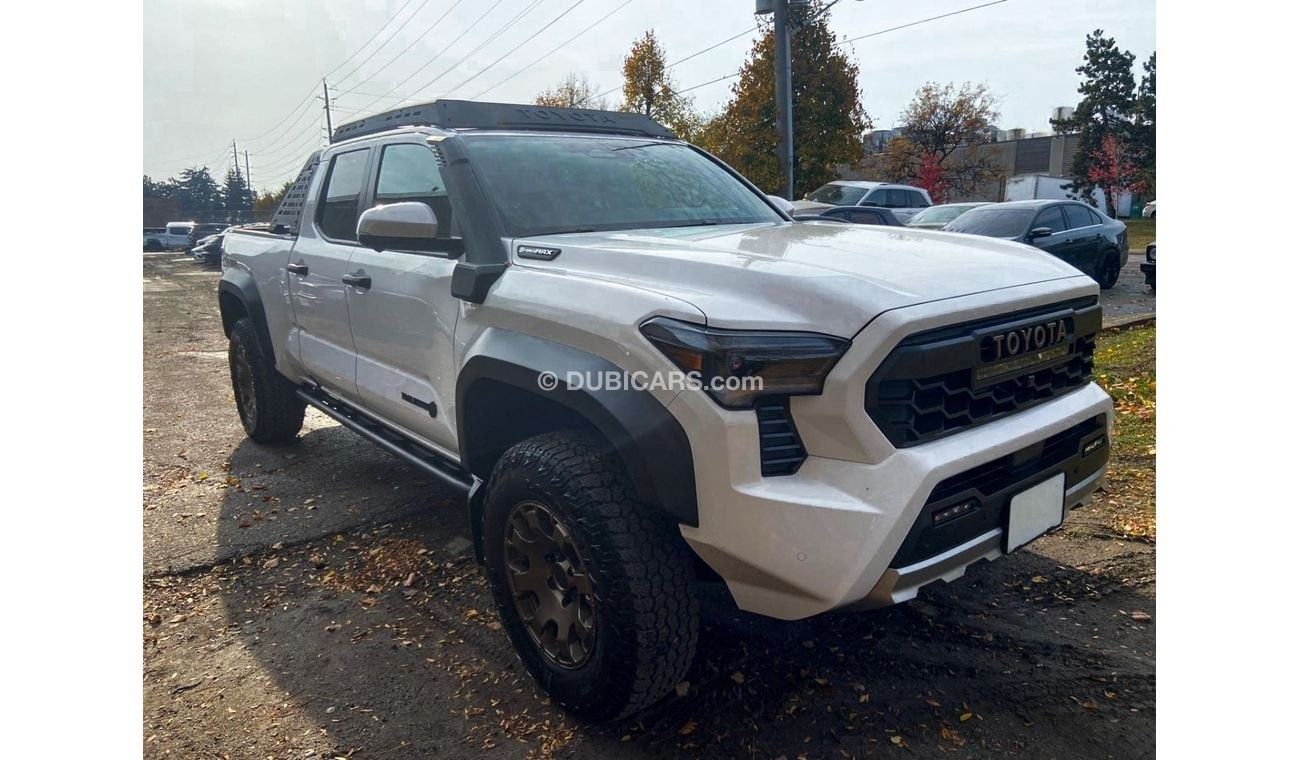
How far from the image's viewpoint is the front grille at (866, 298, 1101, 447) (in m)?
2.18

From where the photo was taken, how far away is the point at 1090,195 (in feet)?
136

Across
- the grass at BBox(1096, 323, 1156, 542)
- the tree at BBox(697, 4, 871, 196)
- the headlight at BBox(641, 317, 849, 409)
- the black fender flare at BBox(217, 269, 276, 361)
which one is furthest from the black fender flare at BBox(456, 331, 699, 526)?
the tree at BBox(697, 4, 871, 196)

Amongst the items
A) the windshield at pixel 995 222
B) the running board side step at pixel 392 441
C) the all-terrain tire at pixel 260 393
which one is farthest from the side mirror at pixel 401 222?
the windshield at pixel 995 222

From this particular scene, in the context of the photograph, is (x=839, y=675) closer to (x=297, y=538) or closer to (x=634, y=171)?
(x=634, y=171)

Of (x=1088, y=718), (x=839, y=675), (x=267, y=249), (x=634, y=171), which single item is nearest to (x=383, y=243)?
(x=634, y=171)

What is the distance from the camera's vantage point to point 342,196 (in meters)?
4.36

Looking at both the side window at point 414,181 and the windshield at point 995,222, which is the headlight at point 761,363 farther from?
the windshield at point 995,222

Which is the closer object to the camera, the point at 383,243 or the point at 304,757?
the point at 304,757

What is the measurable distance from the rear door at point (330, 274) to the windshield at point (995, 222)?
8358 millimetres

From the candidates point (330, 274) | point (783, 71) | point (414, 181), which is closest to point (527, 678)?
point (414, 181)

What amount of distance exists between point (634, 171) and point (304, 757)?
→ 2506mm

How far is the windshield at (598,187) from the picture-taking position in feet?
10.6

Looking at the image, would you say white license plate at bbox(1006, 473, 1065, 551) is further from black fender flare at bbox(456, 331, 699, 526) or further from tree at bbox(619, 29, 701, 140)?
tree at bbox(619, 29, 701, 140)

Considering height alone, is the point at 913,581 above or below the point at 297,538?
above
